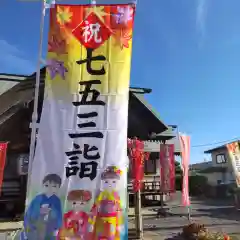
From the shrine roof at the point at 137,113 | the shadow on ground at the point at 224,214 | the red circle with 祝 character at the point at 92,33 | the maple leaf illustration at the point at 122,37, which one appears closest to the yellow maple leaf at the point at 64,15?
the red circle with 祝 character at the point at 92,33

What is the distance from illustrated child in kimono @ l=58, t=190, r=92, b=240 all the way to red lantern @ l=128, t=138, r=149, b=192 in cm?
498

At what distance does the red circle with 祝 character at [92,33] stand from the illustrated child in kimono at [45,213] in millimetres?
2404

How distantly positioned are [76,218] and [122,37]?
10.6 feet

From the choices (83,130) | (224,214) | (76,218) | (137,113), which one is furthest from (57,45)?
(224,214)

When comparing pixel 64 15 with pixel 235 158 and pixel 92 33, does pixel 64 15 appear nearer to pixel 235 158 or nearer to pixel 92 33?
pixel 92 33

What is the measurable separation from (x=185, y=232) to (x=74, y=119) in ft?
22.0

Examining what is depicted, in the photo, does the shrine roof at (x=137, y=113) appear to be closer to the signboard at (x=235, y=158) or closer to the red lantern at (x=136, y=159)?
the red lantern at (x=136, y=159)

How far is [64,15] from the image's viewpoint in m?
5.42

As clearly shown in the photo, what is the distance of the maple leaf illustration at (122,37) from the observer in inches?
212

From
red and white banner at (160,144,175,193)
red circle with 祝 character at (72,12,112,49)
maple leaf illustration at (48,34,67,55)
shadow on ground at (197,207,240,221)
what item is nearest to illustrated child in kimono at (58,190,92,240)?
maple leaf illustration at (48,34,67,55)

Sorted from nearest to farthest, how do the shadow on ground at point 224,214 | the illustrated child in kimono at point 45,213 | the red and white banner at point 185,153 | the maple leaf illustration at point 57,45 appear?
the illustrated child in kimono at point 45,213, the maple leaf illustration at point 57,45, the red and white banner at point 185,153, the shadow on ground at point 224,214

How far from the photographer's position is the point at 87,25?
213 inches

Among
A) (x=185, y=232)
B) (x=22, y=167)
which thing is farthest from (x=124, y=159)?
(x=22, y=167)

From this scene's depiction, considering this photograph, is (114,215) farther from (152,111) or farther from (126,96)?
(152,111)
